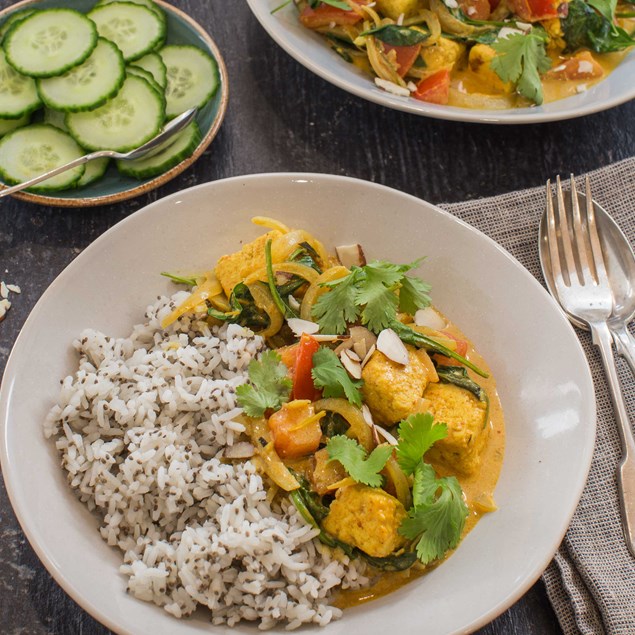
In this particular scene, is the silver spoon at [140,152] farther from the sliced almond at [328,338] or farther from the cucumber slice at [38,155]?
the sliced almond at [328,338]

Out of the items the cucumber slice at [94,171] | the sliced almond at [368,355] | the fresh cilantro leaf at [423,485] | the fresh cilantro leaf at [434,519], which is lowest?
the fresh cilantro leaf at [434,519]

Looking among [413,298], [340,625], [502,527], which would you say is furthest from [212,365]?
[502,527]

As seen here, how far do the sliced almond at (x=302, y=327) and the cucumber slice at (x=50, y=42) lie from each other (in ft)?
6.80

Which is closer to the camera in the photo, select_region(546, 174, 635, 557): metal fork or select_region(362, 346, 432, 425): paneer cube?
select_region(362, 346, 432, 425): paneer cube

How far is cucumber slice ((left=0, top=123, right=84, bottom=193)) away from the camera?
423 centimetres

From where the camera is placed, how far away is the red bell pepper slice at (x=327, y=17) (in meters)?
4.65

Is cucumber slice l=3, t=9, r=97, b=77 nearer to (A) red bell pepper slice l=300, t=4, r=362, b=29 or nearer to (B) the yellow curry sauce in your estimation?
(A) red bell pepper slice l=300, t=4, r=362, b=29

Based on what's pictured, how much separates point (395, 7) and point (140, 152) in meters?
1.77

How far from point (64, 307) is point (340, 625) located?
1.80 m

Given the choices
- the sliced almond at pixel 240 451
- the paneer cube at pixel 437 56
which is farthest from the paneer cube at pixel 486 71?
the sliced almond at pixel 240 451

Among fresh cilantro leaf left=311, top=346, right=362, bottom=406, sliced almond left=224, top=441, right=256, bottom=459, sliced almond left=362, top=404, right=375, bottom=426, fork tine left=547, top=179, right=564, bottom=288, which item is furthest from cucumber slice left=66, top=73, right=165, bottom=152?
fork tine left=547, top=179, right=564, bottom=288

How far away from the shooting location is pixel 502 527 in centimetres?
323

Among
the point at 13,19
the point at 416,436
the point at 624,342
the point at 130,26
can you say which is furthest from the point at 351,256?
the point at 13,19

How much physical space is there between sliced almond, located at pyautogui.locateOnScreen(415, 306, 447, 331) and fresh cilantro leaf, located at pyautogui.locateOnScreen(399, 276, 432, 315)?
Answer: 0.24 ft
